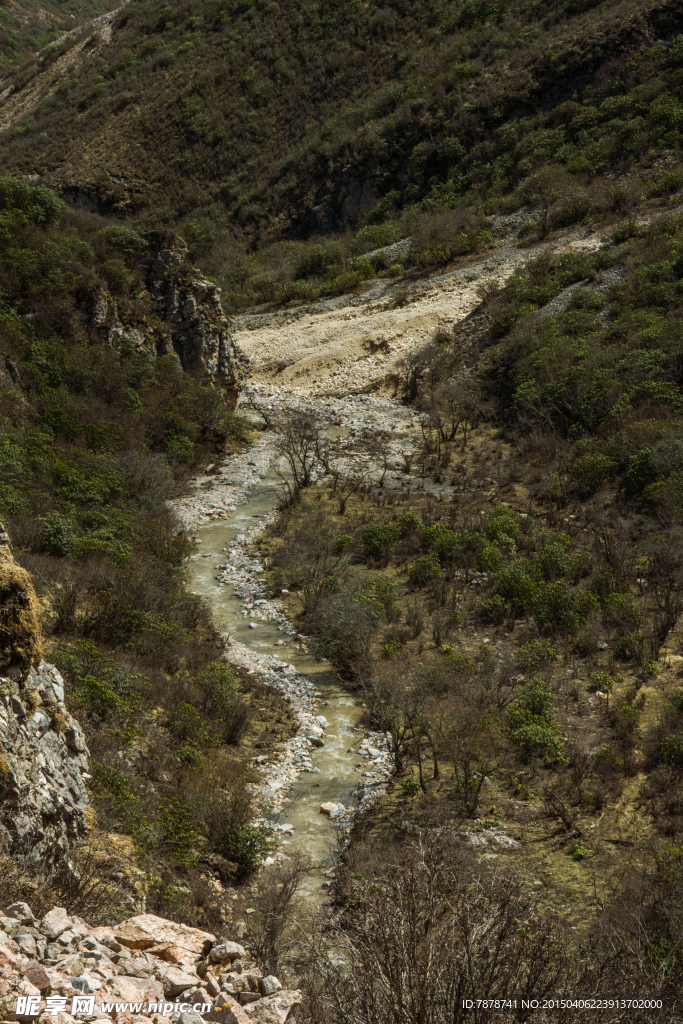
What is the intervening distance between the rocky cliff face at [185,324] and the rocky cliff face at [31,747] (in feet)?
55.7

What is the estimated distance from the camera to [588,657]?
11.5 m

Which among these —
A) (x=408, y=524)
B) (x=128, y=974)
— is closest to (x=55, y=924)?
(x=128, y=974)

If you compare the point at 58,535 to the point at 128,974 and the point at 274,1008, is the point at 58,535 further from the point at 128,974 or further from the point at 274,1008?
the point at 274,1008

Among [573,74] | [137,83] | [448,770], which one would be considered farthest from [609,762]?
[137,83]

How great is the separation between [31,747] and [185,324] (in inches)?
778

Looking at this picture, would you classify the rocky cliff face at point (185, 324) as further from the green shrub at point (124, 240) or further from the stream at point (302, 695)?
the stream at point (302, 695)

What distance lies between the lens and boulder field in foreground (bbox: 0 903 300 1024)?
3686mm

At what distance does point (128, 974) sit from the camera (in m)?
4.27

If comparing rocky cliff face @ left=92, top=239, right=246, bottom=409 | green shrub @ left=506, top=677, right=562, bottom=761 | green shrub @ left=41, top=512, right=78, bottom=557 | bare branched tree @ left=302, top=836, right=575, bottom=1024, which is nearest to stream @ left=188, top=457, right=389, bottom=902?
green shrub @ left=506, top=677, right=562, bottom=761

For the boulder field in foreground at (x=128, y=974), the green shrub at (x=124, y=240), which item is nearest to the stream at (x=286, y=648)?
the boulder field in foreground at (x=128, y=974)

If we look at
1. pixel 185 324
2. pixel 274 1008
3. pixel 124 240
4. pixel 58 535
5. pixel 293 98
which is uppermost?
pixel 293 98

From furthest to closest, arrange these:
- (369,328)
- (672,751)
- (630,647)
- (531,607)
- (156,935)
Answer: (369,328), (531,607), (630,647), (672,751), (156,935)

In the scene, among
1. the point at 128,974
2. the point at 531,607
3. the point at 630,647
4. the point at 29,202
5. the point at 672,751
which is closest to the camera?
the point at 128,974

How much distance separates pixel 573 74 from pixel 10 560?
43.1m
